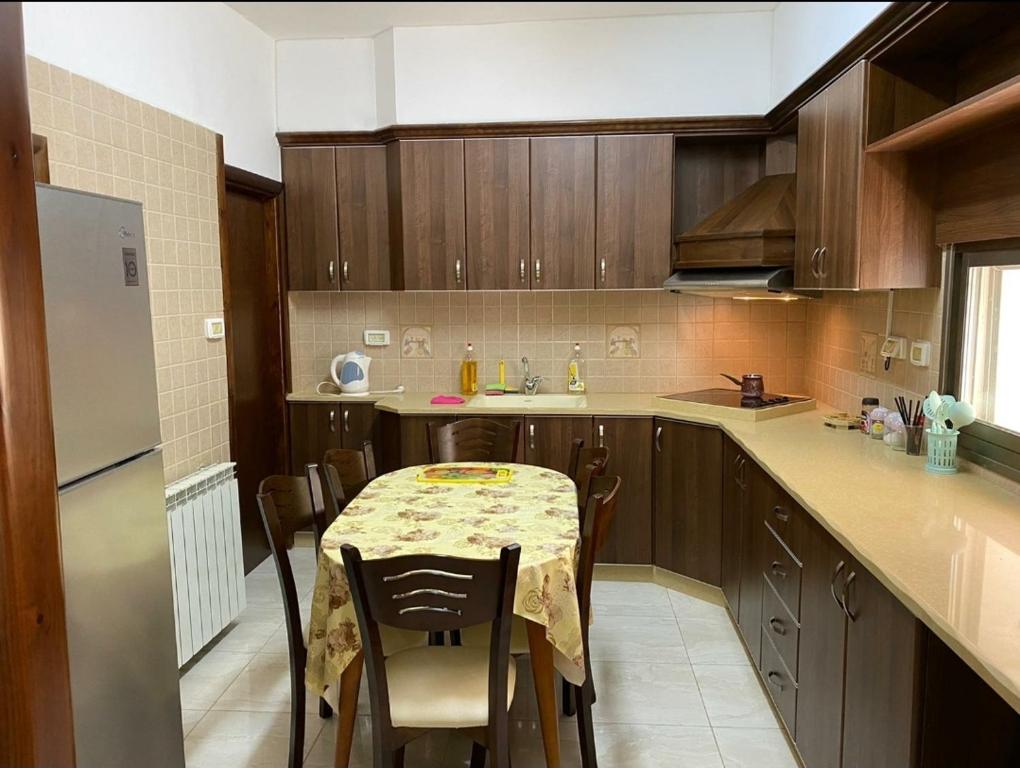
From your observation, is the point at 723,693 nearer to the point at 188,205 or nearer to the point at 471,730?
the point at 471,730

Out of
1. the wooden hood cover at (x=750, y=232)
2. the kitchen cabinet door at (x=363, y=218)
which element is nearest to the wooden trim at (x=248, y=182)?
the kitchen cabinet door at (x=363, y=218)

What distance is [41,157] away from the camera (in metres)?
2.30

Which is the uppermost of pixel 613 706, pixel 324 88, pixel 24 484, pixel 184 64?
pixel 324 88

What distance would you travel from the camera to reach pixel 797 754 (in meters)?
2.36

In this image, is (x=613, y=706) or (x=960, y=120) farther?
(x=613, y=706)

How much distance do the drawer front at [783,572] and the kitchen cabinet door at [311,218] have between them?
103 inches

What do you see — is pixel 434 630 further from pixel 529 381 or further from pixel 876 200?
pixel 529 381

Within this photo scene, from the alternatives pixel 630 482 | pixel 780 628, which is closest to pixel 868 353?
→ pixel 630 482

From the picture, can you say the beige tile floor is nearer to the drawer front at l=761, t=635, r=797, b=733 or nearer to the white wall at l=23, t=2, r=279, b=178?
the drawer front at l=761, t=635, r=797, b=733

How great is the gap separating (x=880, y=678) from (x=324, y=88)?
3.73 meters

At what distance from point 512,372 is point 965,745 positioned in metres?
3.13

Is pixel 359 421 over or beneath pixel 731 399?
beneath

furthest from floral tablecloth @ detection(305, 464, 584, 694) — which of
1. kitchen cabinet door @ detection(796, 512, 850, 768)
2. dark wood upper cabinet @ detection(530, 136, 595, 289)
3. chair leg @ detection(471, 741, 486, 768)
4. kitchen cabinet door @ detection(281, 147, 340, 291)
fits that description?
kitchen cabinet door @ detection(281, 147, 340, 291)

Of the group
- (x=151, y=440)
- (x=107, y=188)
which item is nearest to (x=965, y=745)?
(x=151, y=440)
